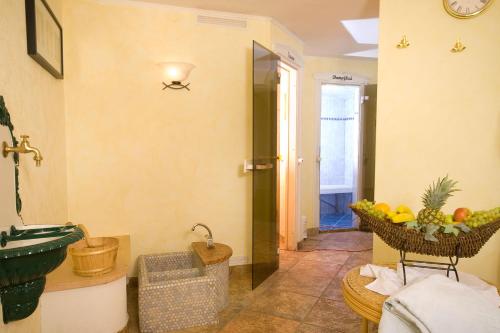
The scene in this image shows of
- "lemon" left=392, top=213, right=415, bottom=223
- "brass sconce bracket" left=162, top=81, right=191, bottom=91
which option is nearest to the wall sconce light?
"brass sconce bracket" left=162, top=81, right=191, bottom=91

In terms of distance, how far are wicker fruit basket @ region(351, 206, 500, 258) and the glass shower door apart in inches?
64.2

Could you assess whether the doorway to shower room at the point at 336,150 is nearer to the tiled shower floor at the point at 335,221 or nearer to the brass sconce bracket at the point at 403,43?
the tiled shower floor at the point at 335,221

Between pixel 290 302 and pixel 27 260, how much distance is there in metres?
2.08

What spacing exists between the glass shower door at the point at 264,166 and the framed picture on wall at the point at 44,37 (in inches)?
58.4

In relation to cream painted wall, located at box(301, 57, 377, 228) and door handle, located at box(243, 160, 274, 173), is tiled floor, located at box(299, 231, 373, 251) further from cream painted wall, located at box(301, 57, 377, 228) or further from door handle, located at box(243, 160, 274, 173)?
door handle, located at box(243, 160, 274, 173)

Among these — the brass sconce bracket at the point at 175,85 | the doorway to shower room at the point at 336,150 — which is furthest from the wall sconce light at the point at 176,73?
the doorway to shower room at the point at 336,150

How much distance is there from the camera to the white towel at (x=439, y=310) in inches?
41.1

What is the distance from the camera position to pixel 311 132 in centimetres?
455

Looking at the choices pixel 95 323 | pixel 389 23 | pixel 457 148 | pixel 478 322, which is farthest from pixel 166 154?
pixel 478 322

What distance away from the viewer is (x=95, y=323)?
195 centimetres

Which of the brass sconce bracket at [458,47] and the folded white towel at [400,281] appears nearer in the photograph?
the folded white towel at [400,281]

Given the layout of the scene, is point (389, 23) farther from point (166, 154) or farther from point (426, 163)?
point (166, 154)

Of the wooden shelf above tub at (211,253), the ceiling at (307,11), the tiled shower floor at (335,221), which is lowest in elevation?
the tiled shower floor at (335,221)

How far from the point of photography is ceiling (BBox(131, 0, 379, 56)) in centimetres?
284
